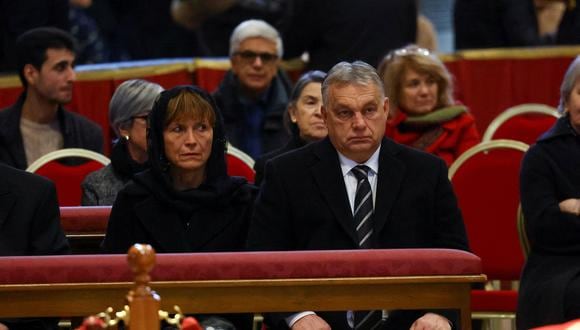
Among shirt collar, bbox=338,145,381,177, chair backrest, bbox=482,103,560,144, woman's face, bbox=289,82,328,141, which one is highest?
woman's face, bbox=289,82,328,141

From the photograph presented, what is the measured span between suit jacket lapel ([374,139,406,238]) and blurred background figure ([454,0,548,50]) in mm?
5233

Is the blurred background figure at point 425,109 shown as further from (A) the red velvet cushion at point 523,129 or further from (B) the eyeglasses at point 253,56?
(B) the eyeglasses at point 253,56

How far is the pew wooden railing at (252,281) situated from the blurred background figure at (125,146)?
1955 millimetres

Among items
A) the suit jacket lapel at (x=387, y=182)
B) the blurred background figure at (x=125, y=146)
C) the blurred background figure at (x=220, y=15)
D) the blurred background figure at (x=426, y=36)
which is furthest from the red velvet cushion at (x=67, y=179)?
the blurred background figure at (x=426, y=36)

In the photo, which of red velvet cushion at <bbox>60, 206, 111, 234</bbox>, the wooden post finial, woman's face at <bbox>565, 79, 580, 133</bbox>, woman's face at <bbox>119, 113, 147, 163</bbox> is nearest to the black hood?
red velvet cushion at <bbox>60, 206, 111, 234</bbox>

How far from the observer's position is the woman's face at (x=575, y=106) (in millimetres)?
5910

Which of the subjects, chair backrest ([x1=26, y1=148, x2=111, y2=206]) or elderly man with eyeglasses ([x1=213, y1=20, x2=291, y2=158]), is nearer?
chair backrest ([x1=26, y1=148, x2=111, y2=206])

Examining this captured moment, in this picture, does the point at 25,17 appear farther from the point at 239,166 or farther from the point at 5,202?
the point at 5,202

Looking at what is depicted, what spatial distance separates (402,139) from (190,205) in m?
2.39

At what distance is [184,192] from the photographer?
539 centimetres

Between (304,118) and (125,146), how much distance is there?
828mm

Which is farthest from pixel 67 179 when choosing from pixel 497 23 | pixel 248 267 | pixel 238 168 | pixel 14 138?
pixel 497 23

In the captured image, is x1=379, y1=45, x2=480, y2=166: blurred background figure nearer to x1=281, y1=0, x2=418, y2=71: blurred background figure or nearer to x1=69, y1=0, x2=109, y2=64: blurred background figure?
x1=281, y1=0, x2=418, y2=71: blurred background figure

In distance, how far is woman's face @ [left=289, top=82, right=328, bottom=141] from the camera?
21.6 feet
